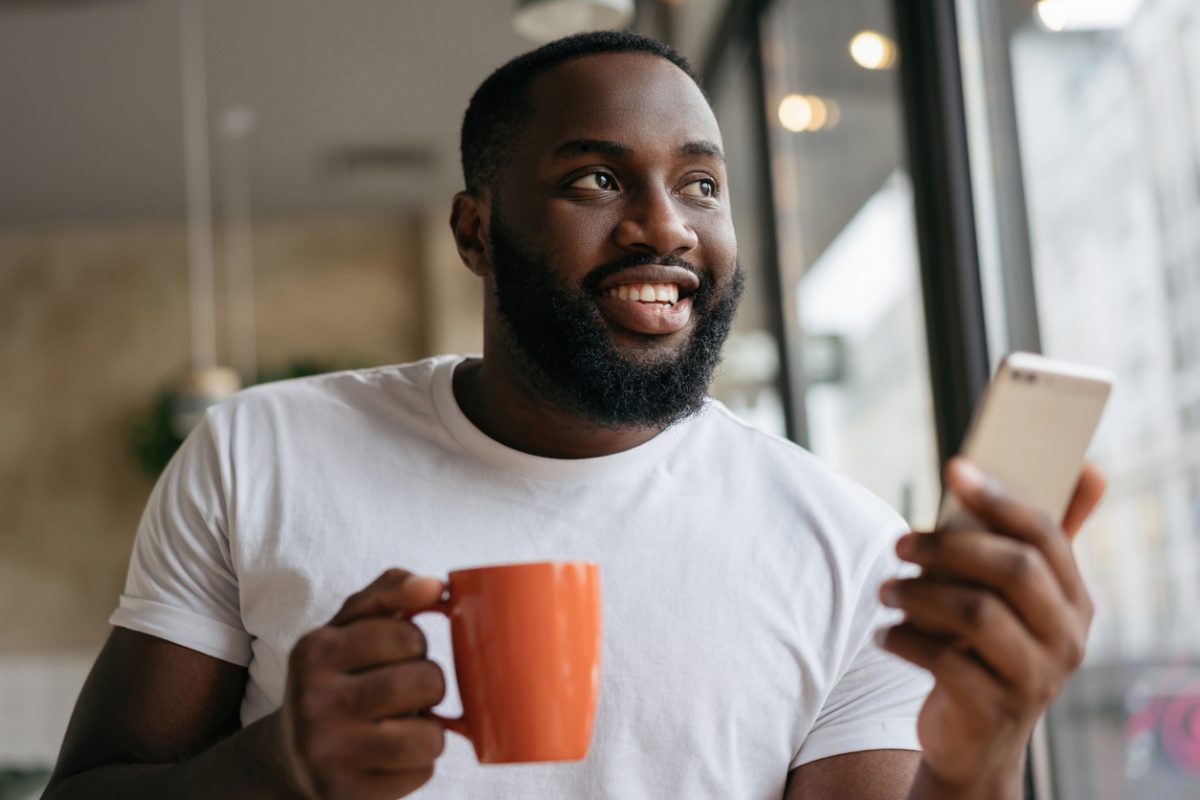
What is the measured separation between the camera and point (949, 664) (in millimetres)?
593

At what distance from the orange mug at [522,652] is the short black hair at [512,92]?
1.91 ft

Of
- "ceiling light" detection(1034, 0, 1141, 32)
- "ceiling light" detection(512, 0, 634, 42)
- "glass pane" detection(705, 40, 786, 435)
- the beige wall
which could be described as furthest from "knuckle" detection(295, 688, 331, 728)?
the beige wall

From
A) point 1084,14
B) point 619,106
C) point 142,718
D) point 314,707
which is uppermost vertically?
point 1084,14

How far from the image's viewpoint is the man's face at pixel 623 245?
1.04m

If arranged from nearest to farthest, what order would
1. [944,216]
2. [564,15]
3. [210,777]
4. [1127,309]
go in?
[210,777]
[1127,309]
[944,216]
[564,15]

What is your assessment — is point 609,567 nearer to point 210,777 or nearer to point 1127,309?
point 210,777

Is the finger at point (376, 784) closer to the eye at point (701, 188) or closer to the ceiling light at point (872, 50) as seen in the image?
the eye at point (701, 188)

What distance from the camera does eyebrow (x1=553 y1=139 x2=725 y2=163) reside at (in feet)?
3.47

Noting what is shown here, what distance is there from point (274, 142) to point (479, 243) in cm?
427

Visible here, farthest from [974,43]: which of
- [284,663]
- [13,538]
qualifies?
[13,538]

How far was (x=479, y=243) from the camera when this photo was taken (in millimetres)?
1246

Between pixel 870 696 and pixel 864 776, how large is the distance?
0.07m

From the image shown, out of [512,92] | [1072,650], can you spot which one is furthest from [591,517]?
[1072,650]

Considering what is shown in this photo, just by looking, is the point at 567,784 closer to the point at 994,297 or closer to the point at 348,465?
the point at 348,465
